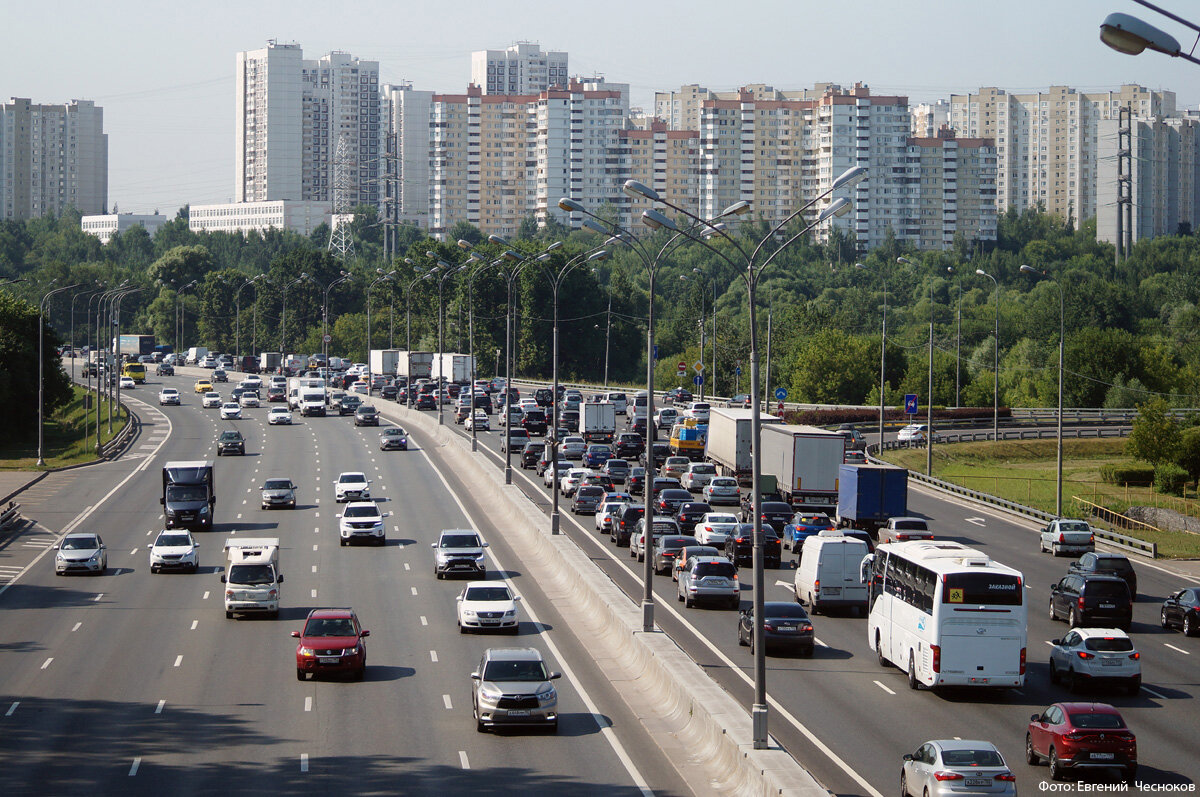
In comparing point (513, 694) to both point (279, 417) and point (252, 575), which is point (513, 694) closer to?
point (252, 575)

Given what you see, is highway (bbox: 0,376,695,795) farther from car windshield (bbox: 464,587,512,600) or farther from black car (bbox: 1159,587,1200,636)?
black car (bbox: 1159,587,1200,636)

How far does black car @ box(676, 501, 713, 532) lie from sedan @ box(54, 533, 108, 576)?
21.9m

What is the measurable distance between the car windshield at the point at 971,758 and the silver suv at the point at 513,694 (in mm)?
8219

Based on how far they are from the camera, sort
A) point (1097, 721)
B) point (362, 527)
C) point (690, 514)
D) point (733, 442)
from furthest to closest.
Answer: point (733, 442), point (690, 514), point (362, 527), point (1097, 721)

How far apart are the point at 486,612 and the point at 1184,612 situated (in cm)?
1867

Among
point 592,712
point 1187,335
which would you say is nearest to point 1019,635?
point 592,712

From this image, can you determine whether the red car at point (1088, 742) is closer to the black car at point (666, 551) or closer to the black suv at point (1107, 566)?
the black suv at point (1107, 566)

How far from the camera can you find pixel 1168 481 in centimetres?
8375

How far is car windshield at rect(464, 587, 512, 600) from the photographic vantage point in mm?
37156

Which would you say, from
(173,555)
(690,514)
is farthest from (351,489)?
(173,555)

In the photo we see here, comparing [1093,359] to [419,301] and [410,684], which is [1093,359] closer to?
[419,301]

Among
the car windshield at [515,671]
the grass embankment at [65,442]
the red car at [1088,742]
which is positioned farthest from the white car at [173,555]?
the grass embankment at [65,442]

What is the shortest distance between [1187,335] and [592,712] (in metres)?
136

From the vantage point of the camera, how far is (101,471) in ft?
260
